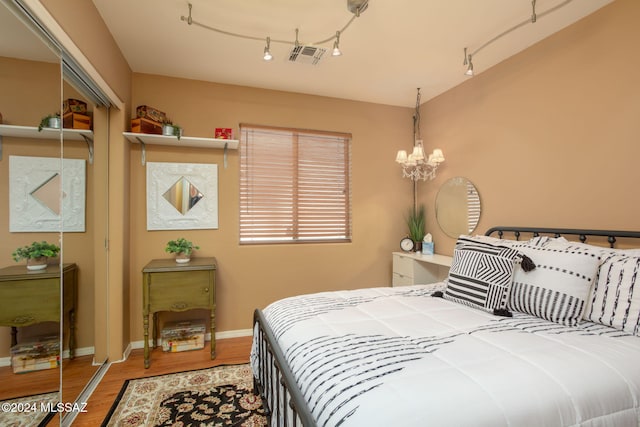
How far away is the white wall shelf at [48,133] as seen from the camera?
1338mm

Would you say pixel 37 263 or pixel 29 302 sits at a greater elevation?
pixel 37 263

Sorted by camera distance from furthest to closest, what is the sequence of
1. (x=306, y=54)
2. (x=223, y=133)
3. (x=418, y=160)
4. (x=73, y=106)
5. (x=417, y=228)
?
(x=417, y=228) < (x=418, y=160) < (x=223, y=133) < (x=306, y=54) < (x=73, y=106)

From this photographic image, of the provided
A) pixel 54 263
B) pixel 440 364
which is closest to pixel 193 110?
pixel 54 263

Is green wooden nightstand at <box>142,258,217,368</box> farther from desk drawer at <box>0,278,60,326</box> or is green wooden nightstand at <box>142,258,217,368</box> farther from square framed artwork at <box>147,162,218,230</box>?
desk drawer at <box>0,278,60,326</box>

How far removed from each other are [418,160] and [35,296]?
3.17 m

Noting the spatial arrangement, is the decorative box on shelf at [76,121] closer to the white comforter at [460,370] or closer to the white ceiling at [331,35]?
the white ceiling at [331,35]

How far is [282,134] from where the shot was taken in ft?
11.7

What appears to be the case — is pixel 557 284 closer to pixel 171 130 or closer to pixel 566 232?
pixel 566 232

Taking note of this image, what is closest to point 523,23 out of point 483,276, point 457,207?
point 457,207

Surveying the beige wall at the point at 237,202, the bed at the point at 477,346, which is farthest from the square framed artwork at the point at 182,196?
the bed at the point at 477,346

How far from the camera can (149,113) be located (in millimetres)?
2873

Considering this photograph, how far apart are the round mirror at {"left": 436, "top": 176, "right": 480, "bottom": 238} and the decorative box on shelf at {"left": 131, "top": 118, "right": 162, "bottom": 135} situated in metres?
3.06

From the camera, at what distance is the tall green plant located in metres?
3.75

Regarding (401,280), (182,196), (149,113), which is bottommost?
(401,280)
